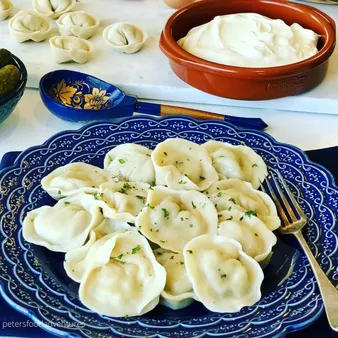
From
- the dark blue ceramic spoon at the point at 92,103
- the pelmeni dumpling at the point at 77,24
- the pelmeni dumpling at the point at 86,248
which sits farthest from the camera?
the pelmeni dumpling at the point at 77,24

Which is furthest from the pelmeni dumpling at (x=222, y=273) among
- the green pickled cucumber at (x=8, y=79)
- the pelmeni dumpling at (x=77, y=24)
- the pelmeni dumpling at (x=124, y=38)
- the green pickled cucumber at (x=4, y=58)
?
the pelmeni dumpling at (x=77, y=24)

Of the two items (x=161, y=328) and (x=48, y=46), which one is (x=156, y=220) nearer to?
(x=161, y=328)

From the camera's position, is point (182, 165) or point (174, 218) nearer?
point (174, 218)

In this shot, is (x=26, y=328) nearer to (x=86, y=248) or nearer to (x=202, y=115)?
(x=86, y=248)

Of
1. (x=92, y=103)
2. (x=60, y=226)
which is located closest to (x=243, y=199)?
(x=60, y=226)

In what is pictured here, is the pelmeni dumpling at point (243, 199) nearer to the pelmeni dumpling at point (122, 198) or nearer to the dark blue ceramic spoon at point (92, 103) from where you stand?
the pelmeni dumpling at point (122, 198)
